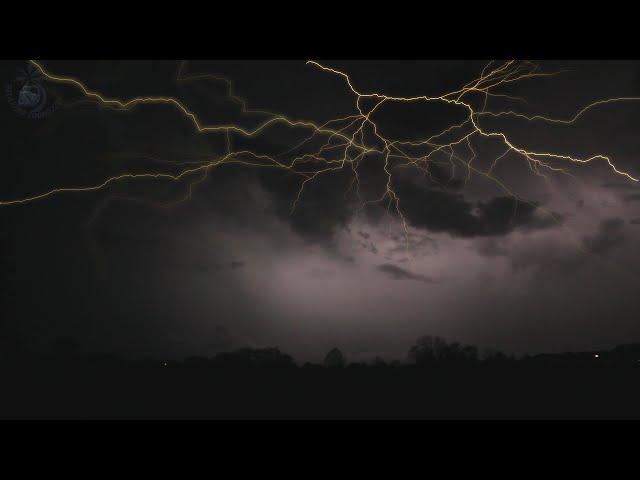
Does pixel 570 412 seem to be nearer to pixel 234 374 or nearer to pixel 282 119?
pixel 234 374

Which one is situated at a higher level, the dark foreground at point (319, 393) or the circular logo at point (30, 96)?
the circular logo at point (30, 96)

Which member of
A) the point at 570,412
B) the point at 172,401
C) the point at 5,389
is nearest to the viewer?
the point at 570,412

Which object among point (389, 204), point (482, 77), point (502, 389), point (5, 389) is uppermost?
point (482, 77)

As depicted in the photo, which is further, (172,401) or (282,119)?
(282,119)

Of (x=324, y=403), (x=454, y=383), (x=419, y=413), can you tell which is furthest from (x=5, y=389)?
(x=454, y=383)

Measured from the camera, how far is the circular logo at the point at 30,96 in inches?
227

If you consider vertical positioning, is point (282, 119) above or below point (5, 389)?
above

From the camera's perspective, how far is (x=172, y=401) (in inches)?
204

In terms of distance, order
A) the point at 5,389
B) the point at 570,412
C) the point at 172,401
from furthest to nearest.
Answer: the point at 5,389 < the point at 172,401 < the point at 570,412

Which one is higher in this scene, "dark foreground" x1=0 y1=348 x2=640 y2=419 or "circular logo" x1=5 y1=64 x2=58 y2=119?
"circular logo" x1=5 y1=64 x2=58 y2=119

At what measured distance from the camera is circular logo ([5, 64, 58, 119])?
5777mm

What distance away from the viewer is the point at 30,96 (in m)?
5.88

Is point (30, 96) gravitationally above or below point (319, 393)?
above

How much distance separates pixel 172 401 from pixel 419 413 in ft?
8.39
